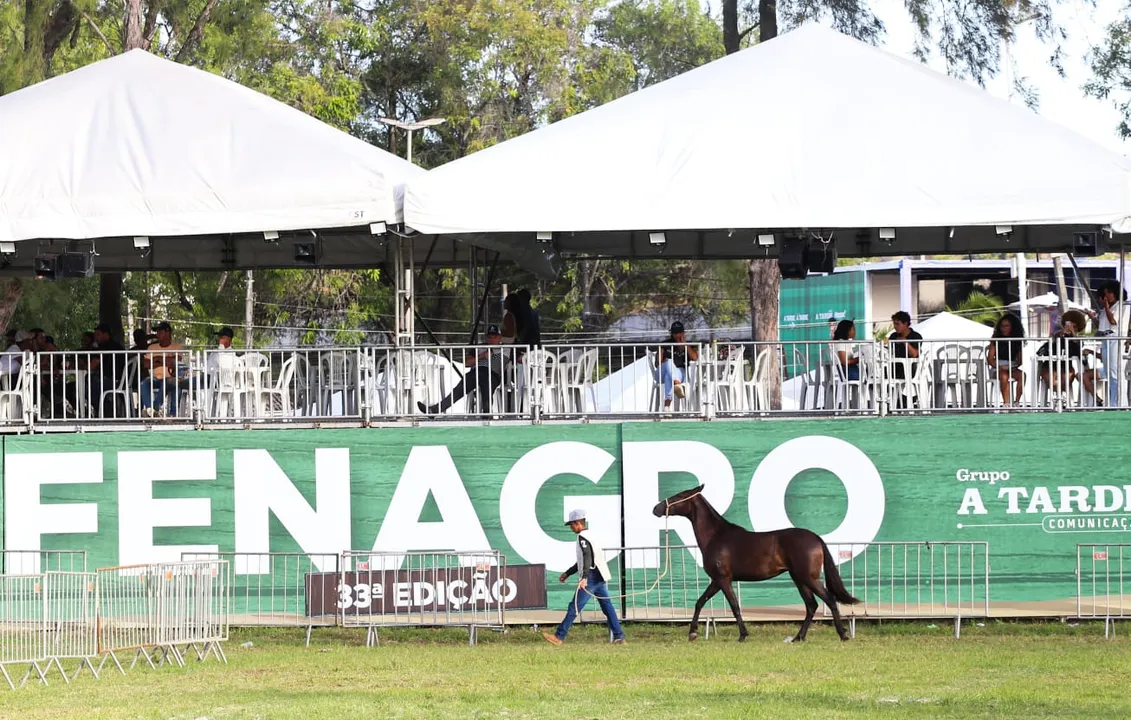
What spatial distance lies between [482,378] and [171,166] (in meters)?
4.05

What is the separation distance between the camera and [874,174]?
17703 millimetres

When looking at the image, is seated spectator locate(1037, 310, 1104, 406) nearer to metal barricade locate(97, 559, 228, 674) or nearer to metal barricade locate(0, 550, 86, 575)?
metal barricade locate(97, 559, 228, 674)

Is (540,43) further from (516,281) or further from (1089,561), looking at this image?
(1089,561)

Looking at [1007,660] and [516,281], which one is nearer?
[1007,660]

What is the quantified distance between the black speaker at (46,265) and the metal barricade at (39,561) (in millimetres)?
3280

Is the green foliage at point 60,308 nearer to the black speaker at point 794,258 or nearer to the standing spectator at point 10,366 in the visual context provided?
the standing spectator at point 10,366

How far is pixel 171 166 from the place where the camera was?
18.1 metres

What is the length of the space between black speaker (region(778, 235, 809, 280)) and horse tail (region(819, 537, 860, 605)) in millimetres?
4148

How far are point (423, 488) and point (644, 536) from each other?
239 cm

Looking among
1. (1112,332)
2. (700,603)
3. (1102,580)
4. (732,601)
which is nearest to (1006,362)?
(1112,332)

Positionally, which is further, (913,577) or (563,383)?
(563,383)

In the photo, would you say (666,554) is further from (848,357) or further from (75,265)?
(75,265)

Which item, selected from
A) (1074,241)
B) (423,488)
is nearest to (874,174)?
(1074,241)

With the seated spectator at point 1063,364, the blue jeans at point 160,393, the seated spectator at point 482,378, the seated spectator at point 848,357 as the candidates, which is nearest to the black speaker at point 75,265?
the blue jeans at point 160,393
